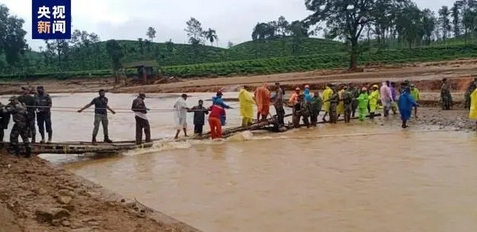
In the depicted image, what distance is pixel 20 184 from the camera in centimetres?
888

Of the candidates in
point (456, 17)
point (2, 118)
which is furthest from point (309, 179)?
point (456, 17)

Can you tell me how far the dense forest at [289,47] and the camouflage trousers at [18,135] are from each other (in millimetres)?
32775

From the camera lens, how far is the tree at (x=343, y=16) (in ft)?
134

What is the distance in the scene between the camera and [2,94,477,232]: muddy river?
771cm

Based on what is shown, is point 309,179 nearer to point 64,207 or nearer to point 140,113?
point 64,207

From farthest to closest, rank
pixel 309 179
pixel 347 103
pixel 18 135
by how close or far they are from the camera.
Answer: pixel 347 103 < pixel 18 135 < pixel 309 179

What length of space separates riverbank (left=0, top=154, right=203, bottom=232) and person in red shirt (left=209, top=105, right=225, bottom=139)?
504 centimetres

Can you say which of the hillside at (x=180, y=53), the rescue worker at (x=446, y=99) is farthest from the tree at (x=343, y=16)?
the hillside at (x=180, y=53)

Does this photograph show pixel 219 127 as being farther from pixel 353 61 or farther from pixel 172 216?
pixel 353 61

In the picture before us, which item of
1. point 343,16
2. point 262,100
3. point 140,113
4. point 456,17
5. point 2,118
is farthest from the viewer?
point 456,17

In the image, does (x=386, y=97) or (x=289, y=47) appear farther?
(x=289, y=47)

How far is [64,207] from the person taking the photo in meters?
7.48

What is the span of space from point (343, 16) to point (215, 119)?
28.7 metres

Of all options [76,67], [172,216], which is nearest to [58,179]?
[172,216]
